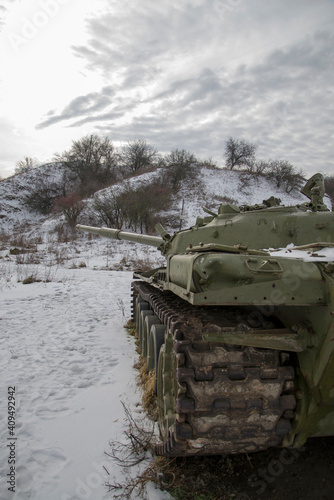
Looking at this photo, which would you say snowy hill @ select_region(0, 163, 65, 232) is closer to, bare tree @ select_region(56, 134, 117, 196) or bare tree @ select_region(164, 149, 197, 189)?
bare tree @ select_region(56, 134, 117, 196)

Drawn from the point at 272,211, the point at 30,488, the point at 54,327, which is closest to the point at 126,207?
the point at 54,327

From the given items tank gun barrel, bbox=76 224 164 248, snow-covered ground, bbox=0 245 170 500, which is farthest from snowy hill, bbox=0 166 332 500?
tank gun barrel, bbox=76 224 164 248

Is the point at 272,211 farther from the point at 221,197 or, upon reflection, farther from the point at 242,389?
the point at 221,197

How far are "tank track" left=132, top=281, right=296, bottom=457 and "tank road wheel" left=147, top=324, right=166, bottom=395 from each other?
1.55m

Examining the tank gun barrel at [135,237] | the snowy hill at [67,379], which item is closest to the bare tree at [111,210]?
the snowy hill at [67,379]

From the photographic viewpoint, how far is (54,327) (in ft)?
23.9

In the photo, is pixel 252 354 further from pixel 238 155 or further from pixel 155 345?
pixel 238 155

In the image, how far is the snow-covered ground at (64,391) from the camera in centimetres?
300

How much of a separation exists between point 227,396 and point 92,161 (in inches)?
1589

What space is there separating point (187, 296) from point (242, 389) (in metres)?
0.77

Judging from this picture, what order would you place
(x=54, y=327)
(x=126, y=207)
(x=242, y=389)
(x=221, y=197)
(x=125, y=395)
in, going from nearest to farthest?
(x=242, y=389)
(x=125, y=395)
(x=54, y=327)
(x=126, y=207)
(x=221, y=197)

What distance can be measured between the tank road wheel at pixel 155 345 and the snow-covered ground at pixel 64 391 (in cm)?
41
